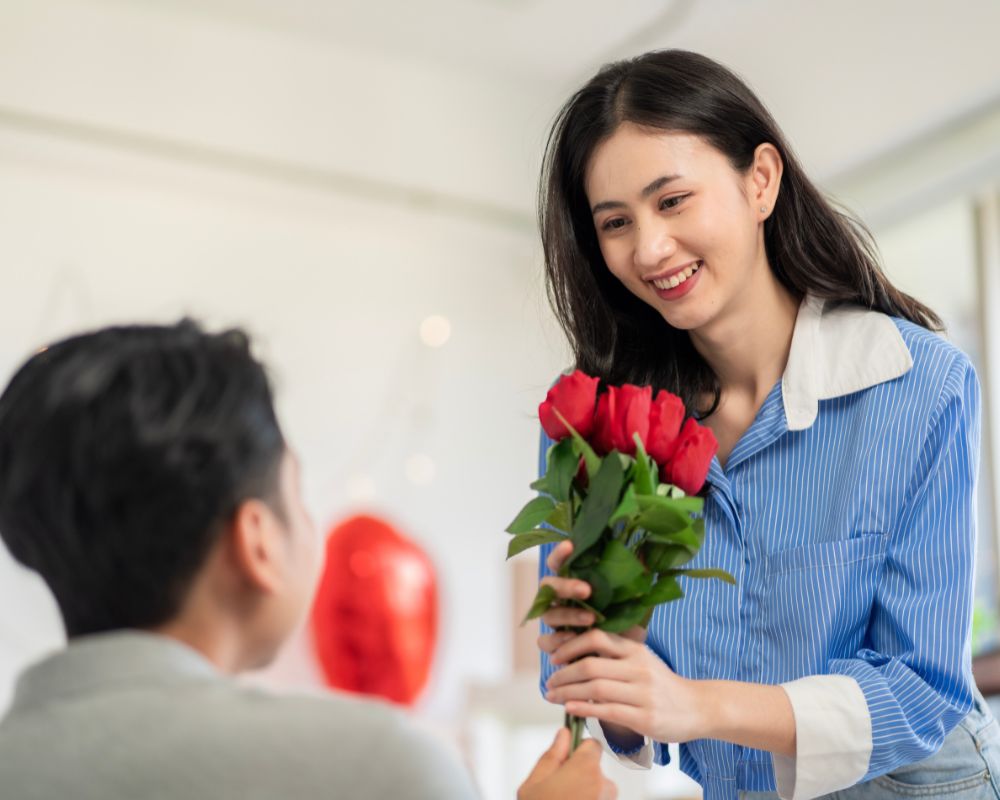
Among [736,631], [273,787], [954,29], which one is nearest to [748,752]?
[736,631]

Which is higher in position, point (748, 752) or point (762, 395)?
point (762, 395)

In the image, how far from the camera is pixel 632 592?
122 cm

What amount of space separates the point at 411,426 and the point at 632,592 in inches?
134

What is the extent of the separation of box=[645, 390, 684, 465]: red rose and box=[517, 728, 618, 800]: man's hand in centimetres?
28

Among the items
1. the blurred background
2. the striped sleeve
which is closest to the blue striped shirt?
the striped sleeve

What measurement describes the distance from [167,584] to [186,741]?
0.43ft

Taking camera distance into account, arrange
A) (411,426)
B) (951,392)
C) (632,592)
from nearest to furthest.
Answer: (632,592) → (951,392) → (411,426)

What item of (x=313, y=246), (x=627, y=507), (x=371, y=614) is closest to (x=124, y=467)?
(x=627, y=507)

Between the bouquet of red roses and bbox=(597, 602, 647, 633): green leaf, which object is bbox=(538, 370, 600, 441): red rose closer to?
the bouquet of red roses

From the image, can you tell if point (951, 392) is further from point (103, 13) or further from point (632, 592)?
point (103, 13)

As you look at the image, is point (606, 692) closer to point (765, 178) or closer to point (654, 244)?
point (654, 244)

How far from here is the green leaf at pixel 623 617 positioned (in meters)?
1.23

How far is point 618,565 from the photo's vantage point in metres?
1.20

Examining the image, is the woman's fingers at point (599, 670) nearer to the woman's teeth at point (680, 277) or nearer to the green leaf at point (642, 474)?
the green leaf at point (642, 474)
